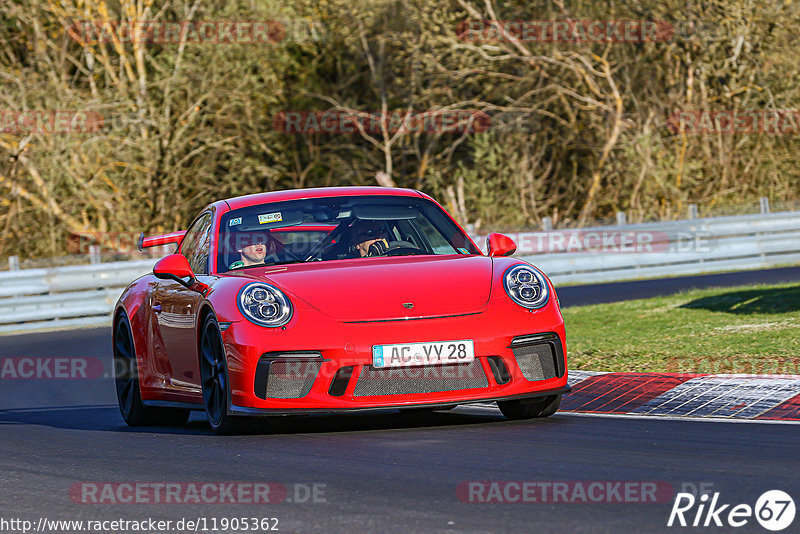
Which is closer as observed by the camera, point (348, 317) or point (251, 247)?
point (348, 317)

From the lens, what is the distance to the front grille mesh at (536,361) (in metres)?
7.02

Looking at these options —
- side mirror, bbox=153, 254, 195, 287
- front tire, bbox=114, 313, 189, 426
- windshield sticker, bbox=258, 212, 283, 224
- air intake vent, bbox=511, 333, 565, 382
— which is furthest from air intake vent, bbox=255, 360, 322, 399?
front tire, bbox=114, 313, 189, 426

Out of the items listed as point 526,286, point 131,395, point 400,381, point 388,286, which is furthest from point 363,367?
point 131,395

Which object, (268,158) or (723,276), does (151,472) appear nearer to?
(723,276)

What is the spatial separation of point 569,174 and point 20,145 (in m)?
12.1

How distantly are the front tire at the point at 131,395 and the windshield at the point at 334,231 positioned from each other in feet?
4.32

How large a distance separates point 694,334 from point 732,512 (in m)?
6.49

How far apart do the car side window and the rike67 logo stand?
3.96 meters

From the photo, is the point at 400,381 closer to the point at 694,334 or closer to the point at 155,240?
the point at 155,240

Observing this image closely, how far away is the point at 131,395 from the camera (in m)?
8.84

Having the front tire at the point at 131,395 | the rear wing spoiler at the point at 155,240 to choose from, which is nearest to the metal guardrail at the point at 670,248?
the rear wing spoiler at the point at 155,240

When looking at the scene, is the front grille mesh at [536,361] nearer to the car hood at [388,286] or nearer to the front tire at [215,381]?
the car hood at [388,286]

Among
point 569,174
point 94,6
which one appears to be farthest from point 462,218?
point 94,6

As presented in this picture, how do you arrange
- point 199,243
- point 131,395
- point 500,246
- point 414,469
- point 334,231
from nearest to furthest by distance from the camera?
point 414,469 < point 500,246 < point 334,231 < point 199,243 < point 131,395
